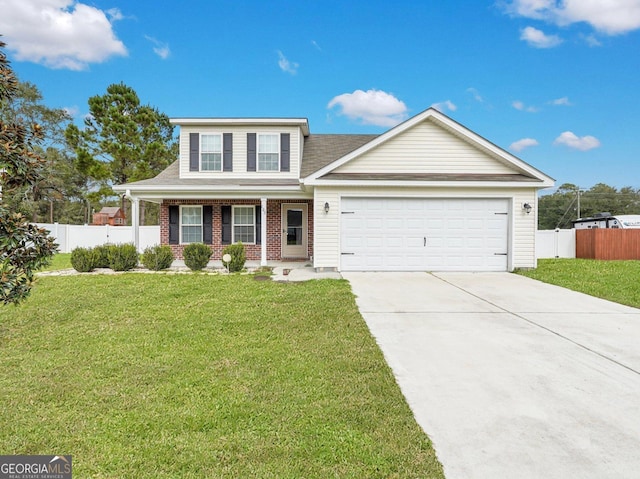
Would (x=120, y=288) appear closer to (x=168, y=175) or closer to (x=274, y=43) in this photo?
(x=168, y=175)

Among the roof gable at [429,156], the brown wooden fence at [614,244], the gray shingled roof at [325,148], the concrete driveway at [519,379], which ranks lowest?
the concrete driveway at [519,379]

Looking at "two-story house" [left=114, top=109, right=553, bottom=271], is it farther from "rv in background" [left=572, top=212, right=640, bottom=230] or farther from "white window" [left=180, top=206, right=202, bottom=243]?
"rv in background" [left=572, top=212, right=640, bottom=230]

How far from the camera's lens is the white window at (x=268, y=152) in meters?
14.5

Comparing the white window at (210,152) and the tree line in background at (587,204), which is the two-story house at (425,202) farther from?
the tree line in background at (587,204)

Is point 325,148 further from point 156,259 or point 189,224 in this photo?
point 156,259

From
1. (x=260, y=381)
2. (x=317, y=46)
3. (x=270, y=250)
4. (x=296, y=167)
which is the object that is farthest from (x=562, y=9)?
(x=260, y=381)

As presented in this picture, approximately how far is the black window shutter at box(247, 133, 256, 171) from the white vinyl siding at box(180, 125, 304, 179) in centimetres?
12

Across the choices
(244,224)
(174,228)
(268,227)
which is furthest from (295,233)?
(174,228)

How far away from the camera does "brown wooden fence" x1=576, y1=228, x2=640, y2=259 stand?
14453 mm

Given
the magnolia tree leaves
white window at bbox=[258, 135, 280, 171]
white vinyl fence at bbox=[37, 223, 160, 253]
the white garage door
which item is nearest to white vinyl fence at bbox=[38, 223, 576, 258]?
white vinyl fence at bbox=[37, 223, 160, 253]

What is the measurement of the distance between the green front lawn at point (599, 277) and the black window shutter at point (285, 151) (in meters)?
9.02

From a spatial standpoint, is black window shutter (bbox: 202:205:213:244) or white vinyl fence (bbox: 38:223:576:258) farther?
white vinyl fence (bbox: 38:223:576:258)

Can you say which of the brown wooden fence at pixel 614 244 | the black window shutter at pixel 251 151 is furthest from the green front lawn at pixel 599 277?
the black window shutter at pixel 251 151

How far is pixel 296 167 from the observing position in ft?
47.7
